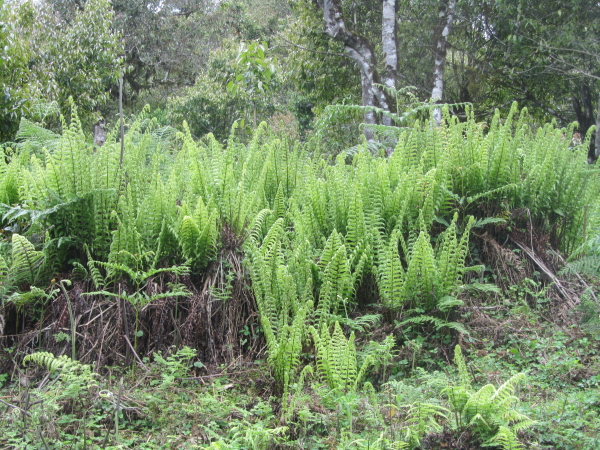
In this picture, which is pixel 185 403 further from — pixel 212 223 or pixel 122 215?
pixel 122 215

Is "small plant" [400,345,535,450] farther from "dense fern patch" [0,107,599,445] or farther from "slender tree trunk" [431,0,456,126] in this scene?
"slender tree trunk" [431,0,456,126]

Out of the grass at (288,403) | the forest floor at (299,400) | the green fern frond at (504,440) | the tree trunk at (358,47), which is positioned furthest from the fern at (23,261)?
the tree trunk at (358,47)

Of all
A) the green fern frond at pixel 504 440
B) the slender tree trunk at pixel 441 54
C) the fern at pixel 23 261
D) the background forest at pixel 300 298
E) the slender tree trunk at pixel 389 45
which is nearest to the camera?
the green fern frond at pixel 504 440

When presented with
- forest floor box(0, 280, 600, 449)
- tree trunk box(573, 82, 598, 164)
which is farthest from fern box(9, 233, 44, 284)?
tree trunk box(573, 82, 598, 164)

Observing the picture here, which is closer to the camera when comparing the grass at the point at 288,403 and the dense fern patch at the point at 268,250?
the grass at the point at 288,403

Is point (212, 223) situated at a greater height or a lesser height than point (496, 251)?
greater

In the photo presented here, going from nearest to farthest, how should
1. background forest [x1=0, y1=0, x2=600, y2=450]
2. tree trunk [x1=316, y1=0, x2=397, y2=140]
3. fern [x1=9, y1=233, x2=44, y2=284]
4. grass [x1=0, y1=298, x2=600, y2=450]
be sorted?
grass [x1=0, y1=298, x2=600, y2=450]
background forest [x1=0, y1=0, x2=600, y2=450]
fern [x1=9, y1=233, x2=44, y2=284]
tree trunk [x1=316, y1=0, x2=397, y2=140]

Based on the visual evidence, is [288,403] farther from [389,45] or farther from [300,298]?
[389,45]

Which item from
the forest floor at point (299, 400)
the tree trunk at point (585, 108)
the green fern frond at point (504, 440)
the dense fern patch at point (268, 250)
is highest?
the tree trunk at point (585, 108)

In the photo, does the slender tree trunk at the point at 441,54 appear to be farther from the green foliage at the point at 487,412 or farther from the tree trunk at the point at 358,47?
the green foliage at the point at 487,412

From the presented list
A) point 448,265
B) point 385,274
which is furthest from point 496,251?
point 385,274

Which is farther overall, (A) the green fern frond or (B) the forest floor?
(B) the forest floor

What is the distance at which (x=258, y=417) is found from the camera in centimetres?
290

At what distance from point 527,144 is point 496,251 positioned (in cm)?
139
